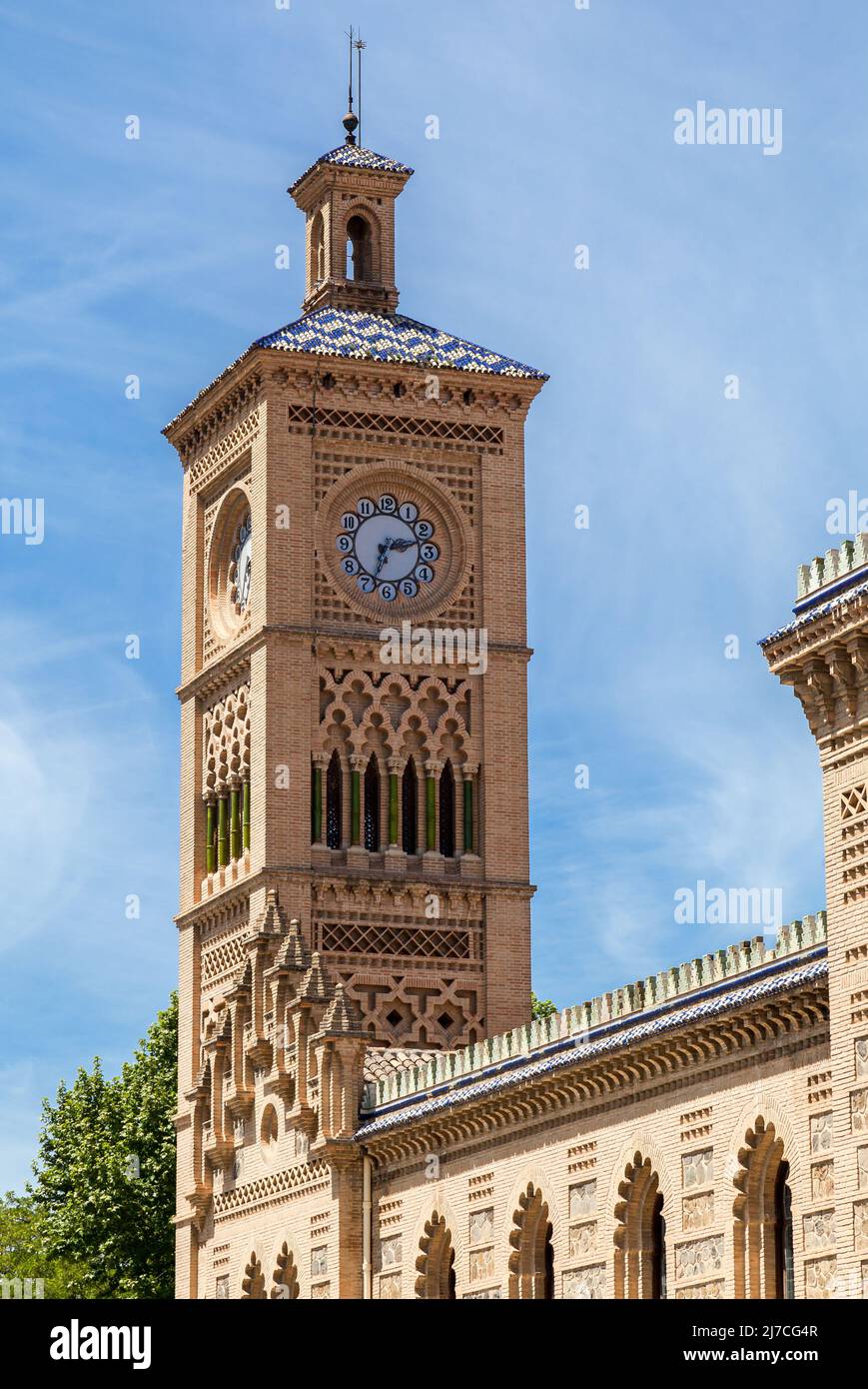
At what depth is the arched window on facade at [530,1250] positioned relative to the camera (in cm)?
4631

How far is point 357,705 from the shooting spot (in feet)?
196

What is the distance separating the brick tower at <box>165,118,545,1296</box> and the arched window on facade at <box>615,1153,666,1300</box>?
14014mm

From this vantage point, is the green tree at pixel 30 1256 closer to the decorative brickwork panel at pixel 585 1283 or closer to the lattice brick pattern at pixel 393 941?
the lattice brick pattern at pixel 393 941

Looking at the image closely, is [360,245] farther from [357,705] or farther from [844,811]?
[844,811]

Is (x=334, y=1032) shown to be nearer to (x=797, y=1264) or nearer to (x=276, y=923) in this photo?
(x=276, y=923)

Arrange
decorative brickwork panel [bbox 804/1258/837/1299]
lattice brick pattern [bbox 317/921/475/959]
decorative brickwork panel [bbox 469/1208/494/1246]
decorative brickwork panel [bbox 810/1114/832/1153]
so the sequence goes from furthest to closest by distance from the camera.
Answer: lattice brick pattern [bbox 317/921/475/959], decorative brickwork panel [bbox 469/1208/494/1246], decorative brickwork panel [bbox 810/1114/832/1153], decorative brickwork panel [bbox 804/1258/837/1299]

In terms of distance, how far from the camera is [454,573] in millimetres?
61094

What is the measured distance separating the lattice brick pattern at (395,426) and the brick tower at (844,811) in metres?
24.1

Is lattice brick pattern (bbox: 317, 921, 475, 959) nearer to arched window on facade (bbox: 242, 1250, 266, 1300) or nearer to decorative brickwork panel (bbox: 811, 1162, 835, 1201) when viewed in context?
arched window on facade (bbox: 242, 1250, 266, 1300)

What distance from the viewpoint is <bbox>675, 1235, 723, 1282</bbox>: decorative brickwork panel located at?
40.5m

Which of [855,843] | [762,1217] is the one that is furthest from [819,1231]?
[855,843]

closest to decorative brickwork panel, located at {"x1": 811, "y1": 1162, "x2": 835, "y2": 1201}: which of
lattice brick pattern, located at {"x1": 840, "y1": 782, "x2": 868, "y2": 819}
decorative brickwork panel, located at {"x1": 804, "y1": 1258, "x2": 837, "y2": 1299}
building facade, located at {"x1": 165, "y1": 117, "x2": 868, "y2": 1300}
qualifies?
decorative brickwork panel, located at {"x1": 804, "y1": 1258, "x2": 837, "y2": 1299}
